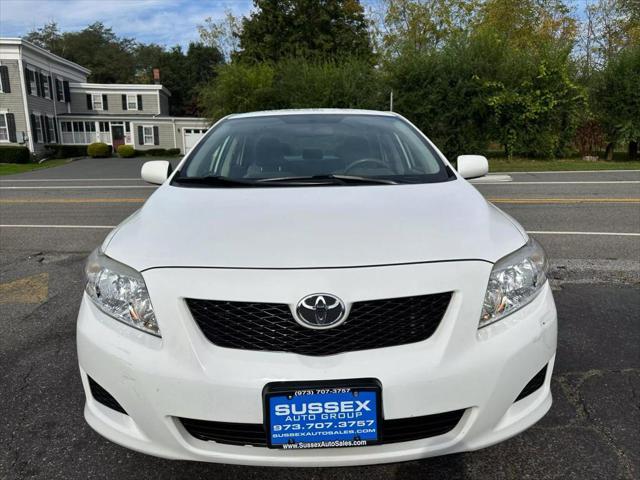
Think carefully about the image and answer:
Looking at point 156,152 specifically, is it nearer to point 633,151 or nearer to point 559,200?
point 633,151

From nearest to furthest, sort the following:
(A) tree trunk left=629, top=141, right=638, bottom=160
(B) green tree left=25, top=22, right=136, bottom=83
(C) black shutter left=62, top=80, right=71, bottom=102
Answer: (A) tree trunk left=629, top=141, right=638, bottom=160, (C) black shutter left=62, top=80, right=71, bottom=102, (B) green tree left=25, top=22, right=136, bottom=83

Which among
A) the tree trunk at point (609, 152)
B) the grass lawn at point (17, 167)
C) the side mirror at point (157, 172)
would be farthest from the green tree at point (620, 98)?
the grass lawn at point (17, 167)

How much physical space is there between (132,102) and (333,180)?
4403 centimetres

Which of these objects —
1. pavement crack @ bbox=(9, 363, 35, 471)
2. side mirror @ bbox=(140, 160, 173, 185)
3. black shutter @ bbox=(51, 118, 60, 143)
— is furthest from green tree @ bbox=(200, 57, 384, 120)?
black shutter @ bbox=(51, 118, 60, 143)

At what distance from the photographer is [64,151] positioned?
3534cm

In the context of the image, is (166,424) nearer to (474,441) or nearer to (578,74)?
(474,441)

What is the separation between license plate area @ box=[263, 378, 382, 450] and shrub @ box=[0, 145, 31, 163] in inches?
1255

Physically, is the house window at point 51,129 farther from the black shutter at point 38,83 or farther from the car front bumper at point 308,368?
the car front bumper at point 308,368

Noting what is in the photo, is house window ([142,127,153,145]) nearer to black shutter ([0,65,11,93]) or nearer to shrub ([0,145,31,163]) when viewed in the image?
black shutter ([0,65,11,93])

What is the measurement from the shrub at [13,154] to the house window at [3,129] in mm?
4879

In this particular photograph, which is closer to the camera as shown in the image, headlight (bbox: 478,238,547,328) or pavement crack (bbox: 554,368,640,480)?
headlight (bbox: 478,238,547,328)

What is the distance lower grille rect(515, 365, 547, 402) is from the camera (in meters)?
1.82

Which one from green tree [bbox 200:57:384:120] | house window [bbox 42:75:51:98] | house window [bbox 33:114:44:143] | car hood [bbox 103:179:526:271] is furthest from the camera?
house window [bbox 42:75:51:98]

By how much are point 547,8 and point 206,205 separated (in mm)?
36663
